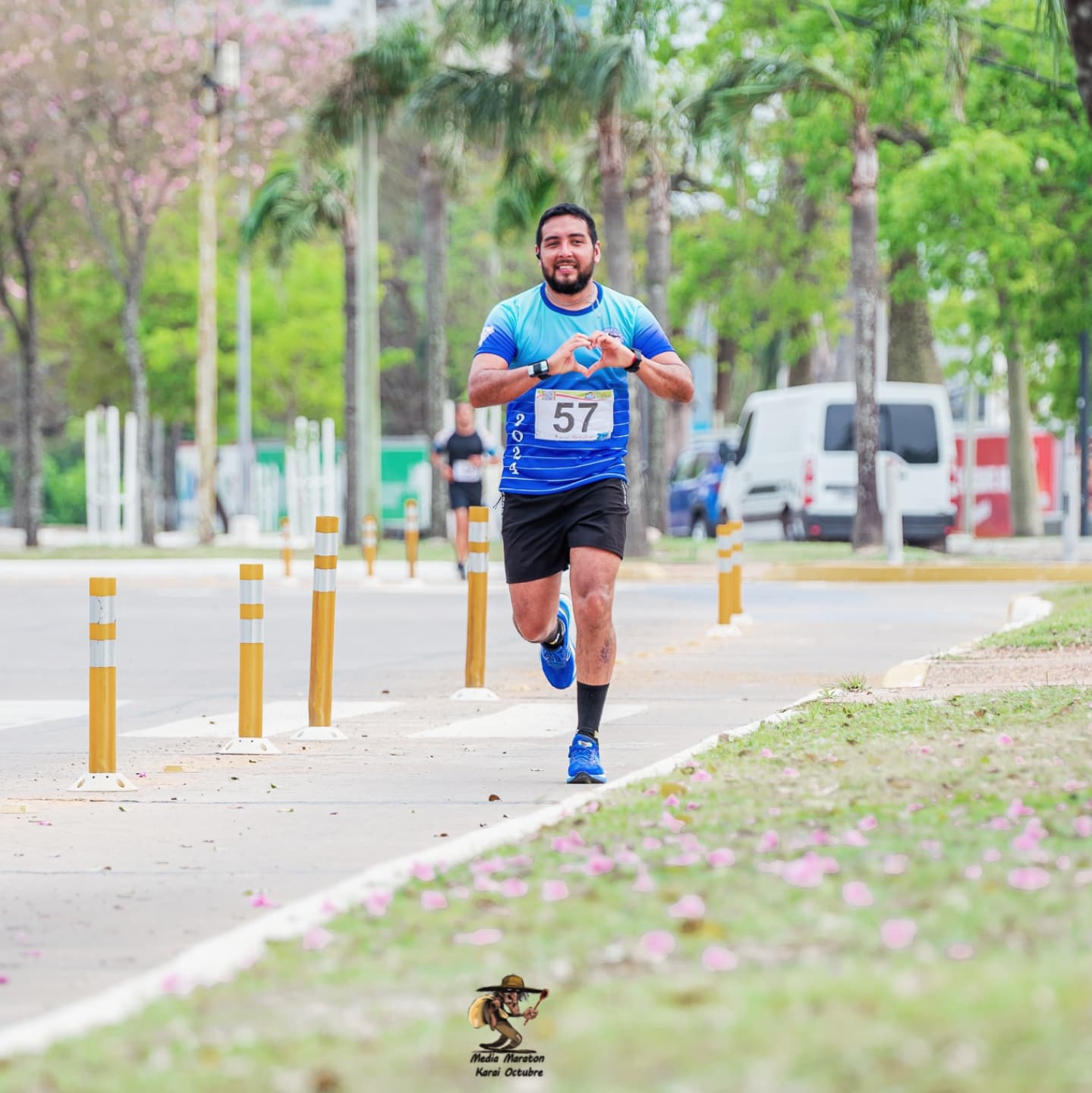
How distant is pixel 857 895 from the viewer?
5.03 metres

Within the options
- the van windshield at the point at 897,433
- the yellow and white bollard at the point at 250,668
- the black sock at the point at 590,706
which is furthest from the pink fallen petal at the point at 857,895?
the van windshield at the point at 897,433

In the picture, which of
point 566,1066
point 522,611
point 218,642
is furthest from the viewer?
point 218,642

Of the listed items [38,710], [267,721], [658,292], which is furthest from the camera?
[658,292]

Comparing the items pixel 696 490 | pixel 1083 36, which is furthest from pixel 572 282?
pixel 696 490

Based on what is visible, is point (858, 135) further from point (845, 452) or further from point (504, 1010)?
point (504, 1010)

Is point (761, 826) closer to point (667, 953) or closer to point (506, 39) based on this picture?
point (667, 953)

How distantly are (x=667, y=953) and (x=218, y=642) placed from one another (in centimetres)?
1334

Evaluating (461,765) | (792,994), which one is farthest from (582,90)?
(792,994)

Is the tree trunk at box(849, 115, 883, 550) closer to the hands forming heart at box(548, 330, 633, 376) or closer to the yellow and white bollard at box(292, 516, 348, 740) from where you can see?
the yellow and white bollard at box(292, 516, 348, 740)

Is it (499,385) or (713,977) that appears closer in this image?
(713,977)

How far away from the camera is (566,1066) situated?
387 cm

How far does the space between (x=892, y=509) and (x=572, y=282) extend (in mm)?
19154

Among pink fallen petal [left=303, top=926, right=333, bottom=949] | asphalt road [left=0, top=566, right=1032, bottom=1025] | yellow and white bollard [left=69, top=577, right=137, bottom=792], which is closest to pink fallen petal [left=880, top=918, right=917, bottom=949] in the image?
pink fallen petal [left=303, top=926, right=333, bottom=949]

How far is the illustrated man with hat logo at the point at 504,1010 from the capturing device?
13.4 ft
